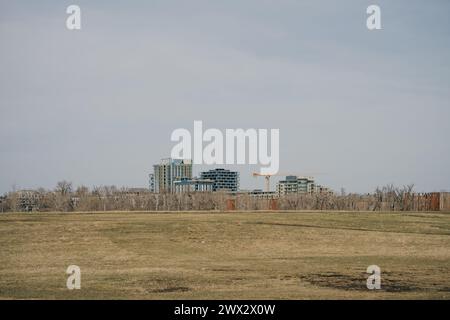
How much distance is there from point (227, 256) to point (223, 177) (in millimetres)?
124759

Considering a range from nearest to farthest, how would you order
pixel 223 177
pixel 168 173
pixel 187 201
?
pixel 187 201 → pixel 168 173 → pixel 223 177

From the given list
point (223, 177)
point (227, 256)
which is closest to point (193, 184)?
point (223, 177)

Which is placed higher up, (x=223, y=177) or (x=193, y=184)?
(x=223, y=177)

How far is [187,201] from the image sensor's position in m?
94.6

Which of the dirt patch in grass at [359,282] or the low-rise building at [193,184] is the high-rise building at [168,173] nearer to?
the low-rise building at [193,184]

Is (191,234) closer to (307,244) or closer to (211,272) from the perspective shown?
(307,244)

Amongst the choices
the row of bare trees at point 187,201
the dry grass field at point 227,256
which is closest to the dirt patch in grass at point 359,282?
the dry grass field at point 227,256

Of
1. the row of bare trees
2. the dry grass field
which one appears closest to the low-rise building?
the row of bare trees

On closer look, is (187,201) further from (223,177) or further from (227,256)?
(223,177)

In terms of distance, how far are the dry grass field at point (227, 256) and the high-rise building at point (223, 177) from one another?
101 m

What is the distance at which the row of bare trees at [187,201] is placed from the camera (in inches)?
3469

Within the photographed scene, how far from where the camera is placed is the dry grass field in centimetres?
2611
